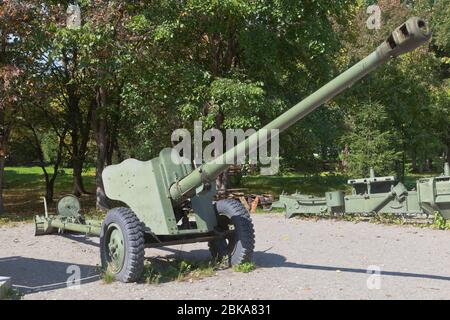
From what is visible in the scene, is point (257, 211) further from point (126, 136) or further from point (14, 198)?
point (14, 198)

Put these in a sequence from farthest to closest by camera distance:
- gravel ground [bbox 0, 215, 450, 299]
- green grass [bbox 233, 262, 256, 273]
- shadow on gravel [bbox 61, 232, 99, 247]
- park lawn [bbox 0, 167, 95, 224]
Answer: park lawn [bbox 0, 167, 95, 224], shadow on gravel [bbox 61, 232, 99, 247], green grass [bbox 233, 262, 256, 273], gravel ground [bbox 0, 215, 450, 299]

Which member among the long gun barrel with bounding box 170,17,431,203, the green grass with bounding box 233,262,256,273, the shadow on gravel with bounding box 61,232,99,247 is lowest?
the green grass with bounding box 233,262,256,273

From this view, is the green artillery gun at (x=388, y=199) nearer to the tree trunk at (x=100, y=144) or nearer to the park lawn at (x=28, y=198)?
the tree trunk at (x=100, y=144)

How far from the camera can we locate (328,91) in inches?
204

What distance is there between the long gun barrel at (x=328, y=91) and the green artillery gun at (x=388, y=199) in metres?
5.04

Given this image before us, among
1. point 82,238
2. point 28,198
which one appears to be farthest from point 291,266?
point 28,198

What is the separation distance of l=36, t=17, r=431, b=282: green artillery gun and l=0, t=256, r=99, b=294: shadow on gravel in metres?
0.49

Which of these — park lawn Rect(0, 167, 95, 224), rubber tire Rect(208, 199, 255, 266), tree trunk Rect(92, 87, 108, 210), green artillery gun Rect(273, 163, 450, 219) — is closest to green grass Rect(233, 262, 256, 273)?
rubber tire Rect(208, 199, 255, 266)

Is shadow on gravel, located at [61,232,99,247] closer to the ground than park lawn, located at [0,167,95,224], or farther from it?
closer to the ground

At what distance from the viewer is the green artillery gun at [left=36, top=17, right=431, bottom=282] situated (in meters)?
6.31

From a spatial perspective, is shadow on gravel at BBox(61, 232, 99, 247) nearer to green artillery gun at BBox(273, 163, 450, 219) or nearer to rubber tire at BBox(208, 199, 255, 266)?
rubber tire at BBox(208, 199, 255, 266)

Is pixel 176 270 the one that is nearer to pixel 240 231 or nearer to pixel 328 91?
pixel 240 231

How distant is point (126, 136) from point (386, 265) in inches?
591
